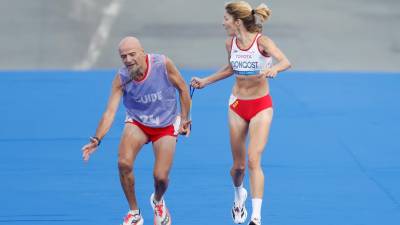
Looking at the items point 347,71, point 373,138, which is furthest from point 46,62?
point 373,138

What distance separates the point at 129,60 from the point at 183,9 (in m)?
11.8

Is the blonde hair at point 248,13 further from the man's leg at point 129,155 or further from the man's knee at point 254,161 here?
the man's leg at point 129,155

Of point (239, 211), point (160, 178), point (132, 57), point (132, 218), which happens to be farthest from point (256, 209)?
point (132, 57)

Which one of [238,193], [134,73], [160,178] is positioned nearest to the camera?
[134,73]

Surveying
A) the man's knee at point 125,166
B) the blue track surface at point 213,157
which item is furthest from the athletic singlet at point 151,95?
the blue track surface at point 213,157

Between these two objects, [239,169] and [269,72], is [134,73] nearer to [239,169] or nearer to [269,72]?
[269,72]

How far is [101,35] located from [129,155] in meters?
10.6

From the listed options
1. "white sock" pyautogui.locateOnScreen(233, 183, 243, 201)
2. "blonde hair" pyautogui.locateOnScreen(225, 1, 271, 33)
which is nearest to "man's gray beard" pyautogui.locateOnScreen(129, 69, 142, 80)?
"blonde hair" pyautogui.locateOnScreen(225, 1, 271, 33)

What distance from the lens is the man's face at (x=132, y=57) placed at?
9203 millimetres

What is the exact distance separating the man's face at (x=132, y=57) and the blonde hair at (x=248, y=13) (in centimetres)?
100

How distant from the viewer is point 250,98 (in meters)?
9.92

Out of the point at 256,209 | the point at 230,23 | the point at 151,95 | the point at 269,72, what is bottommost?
the point at 256,209

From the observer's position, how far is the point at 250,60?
9734 millimetres

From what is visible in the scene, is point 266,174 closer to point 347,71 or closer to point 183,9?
point 347,71
